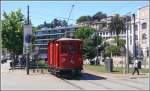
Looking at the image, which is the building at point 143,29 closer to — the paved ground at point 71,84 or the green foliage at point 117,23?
the green foliage at point 117,23

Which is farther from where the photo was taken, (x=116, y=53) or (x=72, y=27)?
(x=72, y=27)

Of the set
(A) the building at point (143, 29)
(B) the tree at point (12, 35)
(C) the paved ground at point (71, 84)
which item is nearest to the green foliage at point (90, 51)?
(B) the tree at point (12, 35)

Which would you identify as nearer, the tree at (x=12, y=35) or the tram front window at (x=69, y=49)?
the tram front window at (x=69, y=49)

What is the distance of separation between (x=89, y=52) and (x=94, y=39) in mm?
4036

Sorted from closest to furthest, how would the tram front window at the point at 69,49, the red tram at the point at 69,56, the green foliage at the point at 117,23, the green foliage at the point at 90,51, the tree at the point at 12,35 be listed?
the red tram at the point at 69,56 < the tram front window at the point at 69,49 < the tree at the point at 12,35 < the green foliage at the point at 90,51 < the green foliage at the point at 117,23

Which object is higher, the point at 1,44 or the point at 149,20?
the point at 149,20

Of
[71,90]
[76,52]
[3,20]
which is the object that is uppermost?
[3,20]

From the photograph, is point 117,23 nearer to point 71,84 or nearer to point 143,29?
point 143,29

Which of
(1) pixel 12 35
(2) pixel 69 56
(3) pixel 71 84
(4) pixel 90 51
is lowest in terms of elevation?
(3) pixel 71 84

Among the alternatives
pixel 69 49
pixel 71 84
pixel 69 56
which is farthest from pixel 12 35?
pixel 71 84

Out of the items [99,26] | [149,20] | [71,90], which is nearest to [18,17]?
[71,90]

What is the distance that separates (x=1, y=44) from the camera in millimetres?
61938

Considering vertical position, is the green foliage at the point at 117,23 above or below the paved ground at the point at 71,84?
above

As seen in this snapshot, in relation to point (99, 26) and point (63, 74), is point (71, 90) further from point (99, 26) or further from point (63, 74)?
point (99, 26)
